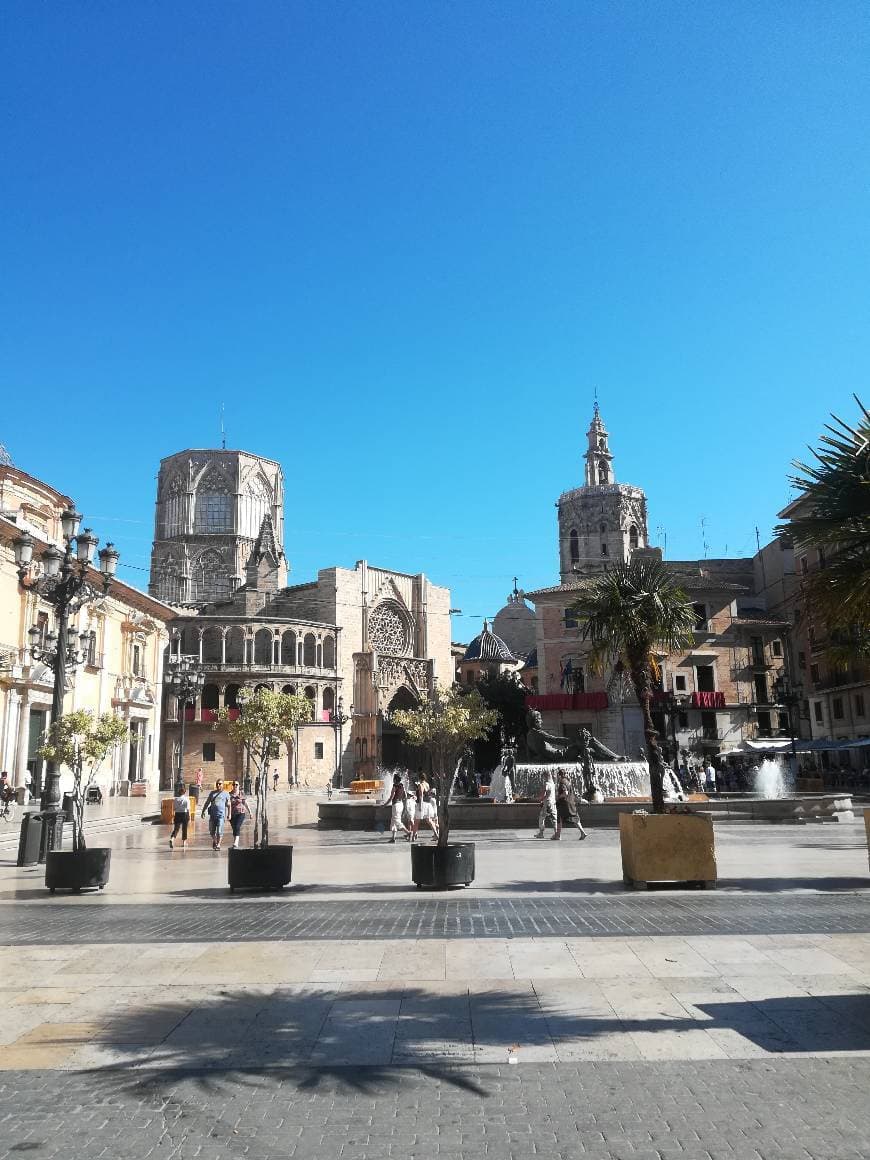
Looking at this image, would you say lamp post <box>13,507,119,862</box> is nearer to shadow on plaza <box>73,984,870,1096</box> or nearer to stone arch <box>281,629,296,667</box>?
shadow on plaza <box>73,984,870,1096</box>

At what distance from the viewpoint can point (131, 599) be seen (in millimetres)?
43188

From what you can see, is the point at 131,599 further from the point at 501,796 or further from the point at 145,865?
the point at 145,865

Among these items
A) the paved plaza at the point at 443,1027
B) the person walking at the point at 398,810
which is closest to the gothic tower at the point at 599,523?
the person walking at the point at 398,810

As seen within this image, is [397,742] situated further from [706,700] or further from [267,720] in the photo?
[267,720]

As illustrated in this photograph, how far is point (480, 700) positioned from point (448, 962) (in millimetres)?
7107

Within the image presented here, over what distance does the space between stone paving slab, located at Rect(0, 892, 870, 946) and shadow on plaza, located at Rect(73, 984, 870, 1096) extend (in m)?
1.82

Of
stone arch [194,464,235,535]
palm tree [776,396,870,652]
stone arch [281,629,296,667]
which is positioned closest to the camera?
palm tree [776,396,870,652]

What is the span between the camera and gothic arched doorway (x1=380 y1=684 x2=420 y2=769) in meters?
68.7

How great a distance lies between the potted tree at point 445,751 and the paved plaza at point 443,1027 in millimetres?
702

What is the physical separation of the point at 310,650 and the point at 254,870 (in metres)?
54.1

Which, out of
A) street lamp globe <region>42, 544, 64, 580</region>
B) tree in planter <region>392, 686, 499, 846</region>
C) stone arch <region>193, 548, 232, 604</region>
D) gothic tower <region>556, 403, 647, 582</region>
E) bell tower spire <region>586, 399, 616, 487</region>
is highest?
bell tower spire <region>586, 399, 616, 487</region>

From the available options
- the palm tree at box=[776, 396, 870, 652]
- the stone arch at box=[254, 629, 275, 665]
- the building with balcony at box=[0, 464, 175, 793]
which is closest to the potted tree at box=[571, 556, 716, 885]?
the palm tree at box=[776, 396, 870, 652]

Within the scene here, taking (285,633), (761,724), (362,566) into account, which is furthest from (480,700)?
(362,566)

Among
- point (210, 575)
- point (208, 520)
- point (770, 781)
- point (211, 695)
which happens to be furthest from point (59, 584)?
point (208, 520)
